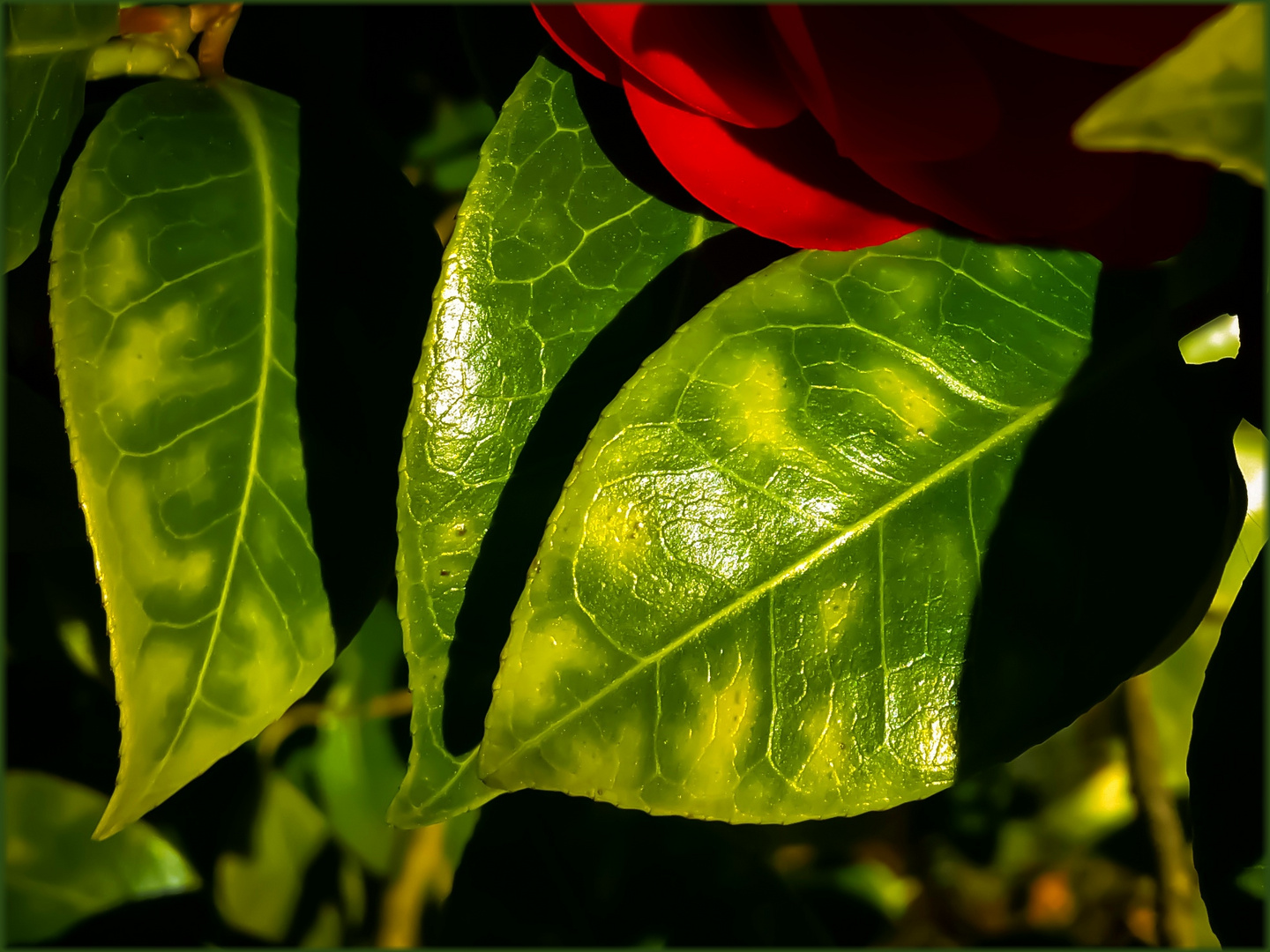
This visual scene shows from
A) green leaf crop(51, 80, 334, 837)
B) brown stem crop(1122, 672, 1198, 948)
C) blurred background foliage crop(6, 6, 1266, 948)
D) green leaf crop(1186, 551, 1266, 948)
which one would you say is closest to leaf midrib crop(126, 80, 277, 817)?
green leaf crop(51, 80, 334, 837)

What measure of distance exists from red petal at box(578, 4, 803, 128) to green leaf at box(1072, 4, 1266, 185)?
0.11 metres

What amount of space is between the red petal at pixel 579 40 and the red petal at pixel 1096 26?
104 millimetres

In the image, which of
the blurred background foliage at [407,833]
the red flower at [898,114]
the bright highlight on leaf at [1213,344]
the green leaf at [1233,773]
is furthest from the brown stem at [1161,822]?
the red flower at [898,114]

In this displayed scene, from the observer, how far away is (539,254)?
1.13 feet

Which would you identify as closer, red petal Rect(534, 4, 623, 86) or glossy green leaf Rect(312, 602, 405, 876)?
red petal Rect(534, 4, 623, 86)

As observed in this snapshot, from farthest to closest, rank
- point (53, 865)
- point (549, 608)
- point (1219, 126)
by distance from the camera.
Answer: point (53, 865) → point (549, 608) → point (1219, 126)

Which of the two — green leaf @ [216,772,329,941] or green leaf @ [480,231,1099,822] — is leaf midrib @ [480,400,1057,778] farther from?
green leaf @ [216,772,329,941]

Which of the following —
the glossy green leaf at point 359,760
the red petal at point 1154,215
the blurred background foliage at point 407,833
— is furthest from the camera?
the glossy green leaf at point 359,760

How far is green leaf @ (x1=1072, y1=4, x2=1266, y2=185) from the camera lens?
6.8 inches

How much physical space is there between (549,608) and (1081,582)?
15cm

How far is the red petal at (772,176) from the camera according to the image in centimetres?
29

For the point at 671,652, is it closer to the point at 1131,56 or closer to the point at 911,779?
the point at 911,779

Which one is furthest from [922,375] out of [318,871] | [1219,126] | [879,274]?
[318,871]

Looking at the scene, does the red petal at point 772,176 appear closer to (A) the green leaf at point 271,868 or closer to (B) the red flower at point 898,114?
(B) the red flower at point 898,114
